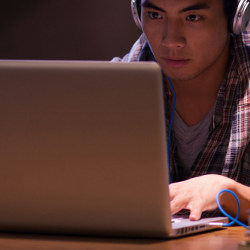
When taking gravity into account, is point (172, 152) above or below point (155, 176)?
below

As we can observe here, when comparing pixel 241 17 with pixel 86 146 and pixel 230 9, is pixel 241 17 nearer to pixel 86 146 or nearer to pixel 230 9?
pixel 230 9

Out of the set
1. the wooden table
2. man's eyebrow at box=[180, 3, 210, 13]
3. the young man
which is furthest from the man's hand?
man's eyebrow at box=[180, 3, 210, 13]

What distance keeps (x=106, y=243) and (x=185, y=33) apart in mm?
895

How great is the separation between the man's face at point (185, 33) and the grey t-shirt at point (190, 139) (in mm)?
141

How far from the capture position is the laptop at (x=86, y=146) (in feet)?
2.63

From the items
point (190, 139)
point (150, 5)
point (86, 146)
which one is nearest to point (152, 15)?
point (150, 5)

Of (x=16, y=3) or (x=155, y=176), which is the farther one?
(x=16, y=3)

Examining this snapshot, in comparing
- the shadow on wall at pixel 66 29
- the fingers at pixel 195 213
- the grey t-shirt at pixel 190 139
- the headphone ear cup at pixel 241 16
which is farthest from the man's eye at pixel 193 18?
the fingers at pixel 195 213

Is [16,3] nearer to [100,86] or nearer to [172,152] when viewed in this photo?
[172,152]

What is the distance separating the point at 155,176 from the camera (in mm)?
805

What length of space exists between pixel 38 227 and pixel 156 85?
0.95 ft

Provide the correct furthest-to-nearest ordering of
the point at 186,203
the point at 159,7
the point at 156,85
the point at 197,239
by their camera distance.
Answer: the point at 159,7 → the point at 186,203 → the point at 197,239 → the point at 156,85

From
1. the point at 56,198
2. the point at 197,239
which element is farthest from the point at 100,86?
the point at 197,239

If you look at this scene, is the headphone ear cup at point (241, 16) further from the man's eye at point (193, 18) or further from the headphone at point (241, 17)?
the man's eye at point (193, 18)
